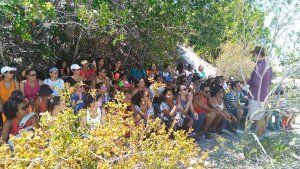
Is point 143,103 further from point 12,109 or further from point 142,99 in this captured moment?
point 12,109

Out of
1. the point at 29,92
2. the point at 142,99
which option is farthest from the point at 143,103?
the point at 29,92

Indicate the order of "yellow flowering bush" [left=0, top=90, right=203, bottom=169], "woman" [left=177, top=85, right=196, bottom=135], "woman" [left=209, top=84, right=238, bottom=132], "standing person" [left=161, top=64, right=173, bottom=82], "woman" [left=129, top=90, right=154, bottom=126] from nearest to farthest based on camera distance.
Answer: "yellow flowering bush" [left=0, top=90, right=203, bottom=169], "woman" [left=129, top=90, right=154, bottom=126], "woman" [left=177, top=85, right=196, bottom=135], "woman" [left=209, top=84, right=238, bottom=132], "standing person" [left=161, top=64, right=173, bottom=82]

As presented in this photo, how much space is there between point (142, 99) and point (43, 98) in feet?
5.56

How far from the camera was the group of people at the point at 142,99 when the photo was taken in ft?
15.6

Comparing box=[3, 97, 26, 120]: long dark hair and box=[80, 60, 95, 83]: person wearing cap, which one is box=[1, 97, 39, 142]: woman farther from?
box=[80, 60, 95, 83]: person wearing cap

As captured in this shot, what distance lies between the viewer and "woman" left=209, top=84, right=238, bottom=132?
7430 mm

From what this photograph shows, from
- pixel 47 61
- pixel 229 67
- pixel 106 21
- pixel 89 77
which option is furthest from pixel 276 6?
pixel 229 67

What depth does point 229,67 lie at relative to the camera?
14.6m

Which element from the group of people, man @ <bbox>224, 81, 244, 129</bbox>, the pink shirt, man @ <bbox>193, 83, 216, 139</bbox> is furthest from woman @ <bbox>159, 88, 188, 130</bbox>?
the pink shirt

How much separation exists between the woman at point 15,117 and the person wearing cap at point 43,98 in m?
0.94

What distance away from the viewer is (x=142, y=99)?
6.23 metres

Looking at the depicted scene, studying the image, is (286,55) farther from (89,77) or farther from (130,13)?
(89,77)

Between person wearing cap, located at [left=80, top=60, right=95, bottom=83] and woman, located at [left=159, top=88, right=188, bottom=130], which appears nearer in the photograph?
woman, located at [left=159, top=88, right=188, bottom=130]

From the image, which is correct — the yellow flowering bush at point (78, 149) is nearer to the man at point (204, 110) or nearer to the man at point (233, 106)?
the man at point (204, 110)
